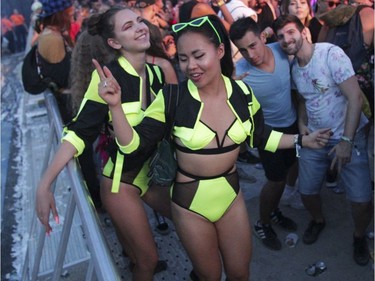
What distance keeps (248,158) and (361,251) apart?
178 centimetres

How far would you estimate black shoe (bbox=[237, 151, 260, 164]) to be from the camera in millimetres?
4414

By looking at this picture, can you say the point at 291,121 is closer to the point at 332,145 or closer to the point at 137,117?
the point at 332,145

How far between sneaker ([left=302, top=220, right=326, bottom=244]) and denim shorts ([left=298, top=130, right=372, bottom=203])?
0.48m

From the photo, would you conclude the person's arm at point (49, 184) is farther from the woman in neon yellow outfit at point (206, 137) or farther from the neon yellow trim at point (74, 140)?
→ the woman in neon yellow outfit at point (206, 137)

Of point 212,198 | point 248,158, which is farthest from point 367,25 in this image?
point 212,198

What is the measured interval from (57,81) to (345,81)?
2.25m

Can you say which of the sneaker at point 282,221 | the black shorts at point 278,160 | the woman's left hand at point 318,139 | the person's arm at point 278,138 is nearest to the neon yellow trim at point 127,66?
the person's arm at point 278,138

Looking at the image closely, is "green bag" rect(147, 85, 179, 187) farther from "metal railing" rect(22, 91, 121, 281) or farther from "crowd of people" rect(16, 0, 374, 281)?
"metal railing" rect(22, 91, 121, 281)

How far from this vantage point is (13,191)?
4.62m

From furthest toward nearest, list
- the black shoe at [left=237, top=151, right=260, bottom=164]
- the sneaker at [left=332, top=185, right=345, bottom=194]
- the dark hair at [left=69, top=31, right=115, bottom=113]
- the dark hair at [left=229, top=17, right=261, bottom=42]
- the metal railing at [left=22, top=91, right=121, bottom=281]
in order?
the black shoe at [left=237, top=151, right=260, bottom=164] → the sneaker at [left=332, top=185, right=345, bottom=194] → the dark hair at [left=229, top=17, right=261, bottom=42] → the dark hair at [left=69, top=31, right=115, bottom=113] → the metal railing at [left=22, top=91, right=121, bottom=281]

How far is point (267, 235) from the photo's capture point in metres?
3.16

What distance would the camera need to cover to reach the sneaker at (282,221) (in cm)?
329

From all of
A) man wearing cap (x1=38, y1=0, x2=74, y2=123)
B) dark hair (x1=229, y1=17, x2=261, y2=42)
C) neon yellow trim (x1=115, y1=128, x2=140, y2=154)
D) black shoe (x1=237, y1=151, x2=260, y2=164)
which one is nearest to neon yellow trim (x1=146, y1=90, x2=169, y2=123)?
neon yellow trim (x1=115, y1=128, x2=140, y2=154)

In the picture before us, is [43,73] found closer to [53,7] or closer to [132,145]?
[53,7]
